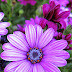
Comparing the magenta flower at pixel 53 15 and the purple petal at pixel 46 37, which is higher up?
the magenta flower at pixel 53 15

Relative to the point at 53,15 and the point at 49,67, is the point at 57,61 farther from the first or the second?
the point at 53,15

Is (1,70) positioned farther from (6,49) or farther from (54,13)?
(54,13)

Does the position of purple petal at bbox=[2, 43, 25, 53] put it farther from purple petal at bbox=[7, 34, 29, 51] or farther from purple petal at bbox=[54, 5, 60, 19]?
purple petal at bbox=[54, 5, 60, 19]

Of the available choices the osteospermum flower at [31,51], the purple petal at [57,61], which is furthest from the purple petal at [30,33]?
the purple petal at [57,61]

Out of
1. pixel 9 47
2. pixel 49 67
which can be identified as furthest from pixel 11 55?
pixel 49 67

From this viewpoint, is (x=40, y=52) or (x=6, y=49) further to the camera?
(x=40, y=52)

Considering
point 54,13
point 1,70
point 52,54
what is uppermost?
point 54,13

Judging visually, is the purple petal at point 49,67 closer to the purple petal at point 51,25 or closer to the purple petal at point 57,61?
the purple petal at point 57,61

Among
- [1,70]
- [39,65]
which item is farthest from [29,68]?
[1,70]
